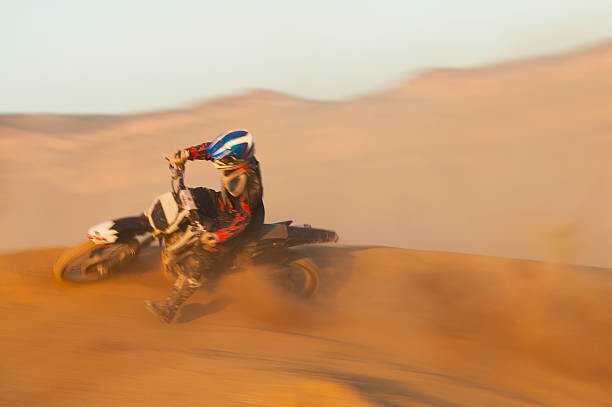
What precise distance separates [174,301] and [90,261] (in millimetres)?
1187

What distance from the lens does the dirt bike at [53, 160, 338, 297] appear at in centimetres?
717

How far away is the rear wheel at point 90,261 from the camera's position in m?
7.52

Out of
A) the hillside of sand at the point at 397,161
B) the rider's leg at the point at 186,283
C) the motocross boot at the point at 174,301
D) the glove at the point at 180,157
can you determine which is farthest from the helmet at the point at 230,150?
the hillside of sand at the point at 397,161

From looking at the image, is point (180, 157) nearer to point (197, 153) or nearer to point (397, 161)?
point (197, 153)

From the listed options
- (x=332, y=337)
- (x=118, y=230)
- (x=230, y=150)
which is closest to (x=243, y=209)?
(x=230, y=150)

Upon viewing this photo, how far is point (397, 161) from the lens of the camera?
75.9ft

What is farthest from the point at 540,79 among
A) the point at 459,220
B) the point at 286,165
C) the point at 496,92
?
the point at 459,220

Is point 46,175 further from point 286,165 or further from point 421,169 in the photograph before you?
point 421,169

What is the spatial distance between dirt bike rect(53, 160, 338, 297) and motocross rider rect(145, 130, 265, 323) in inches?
4.2

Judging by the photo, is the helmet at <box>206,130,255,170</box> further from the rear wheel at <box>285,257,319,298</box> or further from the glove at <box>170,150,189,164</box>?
the rear wheel at <box>285,257,319,298</box>

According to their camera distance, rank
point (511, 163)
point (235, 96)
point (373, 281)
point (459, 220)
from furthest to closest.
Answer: point (235, 96) → point (511, 163) → point (459, 220) → point (373, 281)

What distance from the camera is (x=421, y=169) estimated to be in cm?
2208

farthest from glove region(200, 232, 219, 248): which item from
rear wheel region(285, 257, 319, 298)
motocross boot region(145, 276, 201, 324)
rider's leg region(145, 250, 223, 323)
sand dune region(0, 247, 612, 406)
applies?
rear wheel region(285, 257, 319, 298)

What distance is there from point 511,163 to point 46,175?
13508 millimetres
